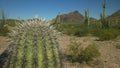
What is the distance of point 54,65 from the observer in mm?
3498

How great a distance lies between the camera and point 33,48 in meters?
3.36

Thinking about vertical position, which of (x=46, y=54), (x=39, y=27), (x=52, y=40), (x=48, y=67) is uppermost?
(x=39, y=27)

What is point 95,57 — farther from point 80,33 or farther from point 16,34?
point 80,33

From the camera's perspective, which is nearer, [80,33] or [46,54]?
[46,54]

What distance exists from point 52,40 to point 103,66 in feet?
9.09

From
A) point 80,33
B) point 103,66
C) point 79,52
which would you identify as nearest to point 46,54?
point 103,66

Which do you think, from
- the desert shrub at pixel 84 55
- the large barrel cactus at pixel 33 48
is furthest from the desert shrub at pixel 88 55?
the large barrel cactus at pixel 33 48

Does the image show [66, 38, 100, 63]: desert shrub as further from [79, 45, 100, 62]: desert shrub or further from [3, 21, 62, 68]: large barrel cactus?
[3, 21, 62, 68]: large barrel cactus

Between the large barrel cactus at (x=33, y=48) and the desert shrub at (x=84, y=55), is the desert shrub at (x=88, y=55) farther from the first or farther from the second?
the large barrel cactus at (x=33, y=48)

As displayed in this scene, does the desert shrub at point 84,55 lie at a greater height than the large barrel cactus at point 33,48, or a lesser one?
lesser

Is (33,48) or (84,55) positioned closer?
(33,48)

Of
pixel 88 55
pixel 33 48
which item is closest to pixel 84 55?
pixel 88 55

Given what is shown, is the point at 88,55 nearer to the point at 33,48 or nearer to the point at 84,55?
the point at 84,55

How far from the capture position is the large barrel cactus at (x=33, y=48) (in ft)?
11.0
